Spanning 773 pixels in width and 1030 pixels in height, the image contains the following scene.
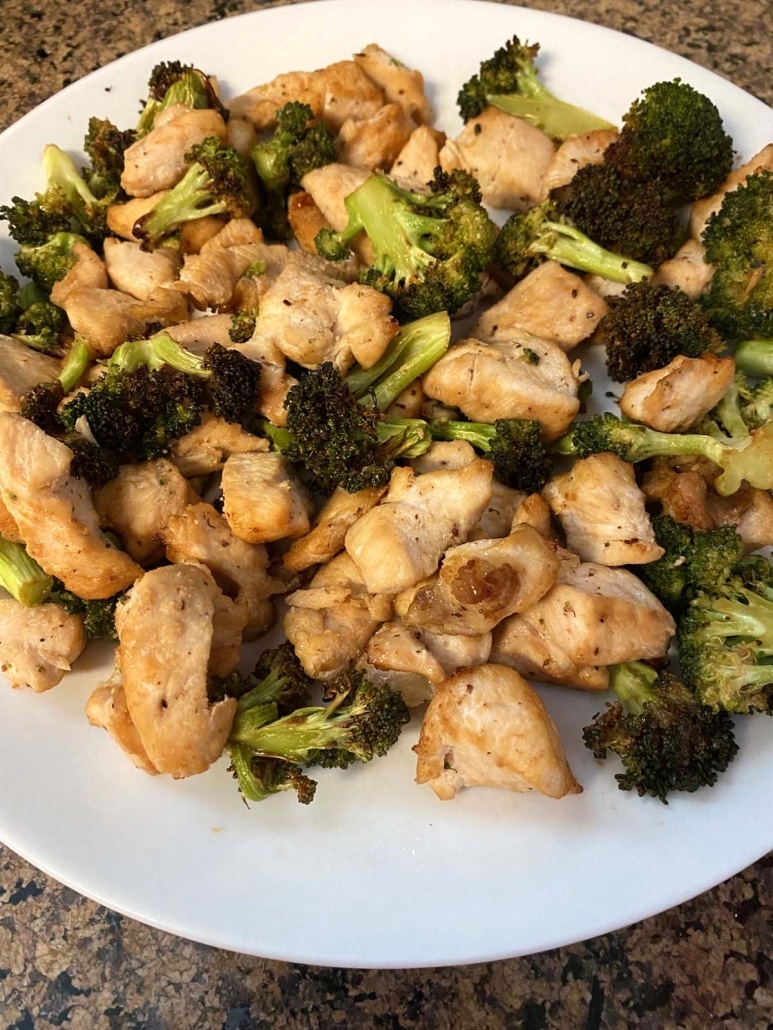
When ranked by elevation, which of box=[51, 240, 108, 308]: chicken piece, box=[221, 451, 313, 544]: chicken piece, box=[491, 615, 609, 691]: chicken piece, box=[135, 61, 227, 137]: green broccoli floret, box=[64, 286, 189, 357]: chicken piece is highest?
box=[135, 61, 227, 137]: green broccoli floret

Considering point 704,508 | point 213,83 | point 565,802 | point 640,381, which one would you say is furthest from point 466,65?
point 565,802

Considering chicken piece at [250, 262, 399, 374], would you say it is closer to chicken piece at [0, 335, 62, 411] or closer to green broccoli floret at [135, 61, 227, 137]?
chicken piece at [0, 335, 62, 411]

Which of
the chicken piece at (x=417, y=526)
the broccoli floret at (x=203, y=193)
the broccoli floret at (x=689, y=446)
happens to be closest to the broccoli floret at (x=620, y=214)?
the broccoli floret at (x=689, y=446)

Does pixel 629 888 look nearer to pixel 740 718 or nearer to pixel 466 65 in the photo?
pixel 740 718

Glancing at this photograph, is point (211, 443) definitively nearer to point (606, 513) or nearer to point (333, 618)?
point (333, 618)

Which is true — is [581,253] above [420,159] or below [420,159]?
below

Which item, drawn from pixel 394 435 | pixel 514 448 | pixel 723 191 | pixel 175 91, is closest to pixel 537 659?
pixel 514 448

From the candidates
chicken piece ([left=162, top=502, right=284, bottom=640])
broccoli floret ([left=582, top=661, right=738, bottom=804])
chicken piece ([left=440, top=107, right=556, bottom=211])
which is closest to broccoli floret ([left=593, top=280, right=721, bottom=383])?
chicken piece ([left=440, top=107, right=556, bottom=211])
